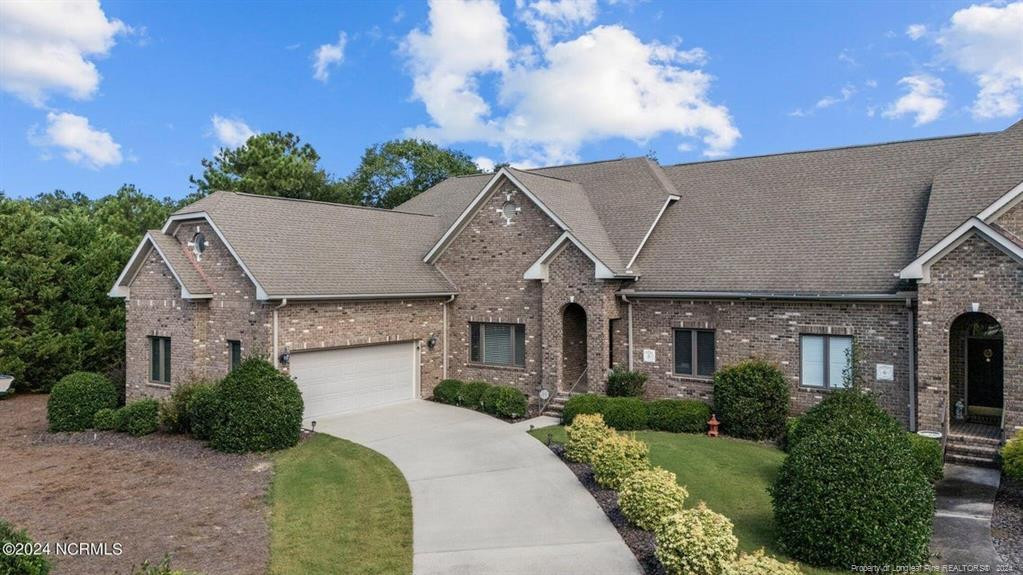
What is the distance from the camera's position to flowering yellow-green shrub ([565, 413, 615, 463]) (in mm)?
13625

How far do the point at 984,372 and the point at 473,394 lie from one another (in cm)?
1386

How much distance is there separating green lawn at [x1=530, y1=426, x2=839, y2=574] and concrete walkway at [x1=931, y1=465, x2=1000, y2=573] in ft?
7.84

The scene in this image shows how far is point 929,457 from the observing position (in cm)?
1280

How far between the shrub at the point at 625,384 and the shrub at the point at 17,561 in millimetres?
14333

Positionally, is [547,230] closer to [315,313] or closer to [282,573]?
[315,313]

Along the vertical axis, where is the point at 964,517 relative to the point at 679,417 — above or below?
below

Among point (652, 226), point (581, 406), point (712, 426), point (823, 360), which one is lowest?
point (712, 426)

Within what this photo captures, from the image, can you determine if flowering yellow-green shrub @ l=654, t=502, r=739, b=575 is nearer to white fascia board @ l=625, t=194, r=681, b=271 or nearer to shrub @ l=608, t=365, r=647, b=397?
shrub @ l=608, t=365, r=647, b=397

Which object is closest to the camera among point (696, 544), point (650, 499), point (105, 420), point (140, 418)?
point (696, 544)

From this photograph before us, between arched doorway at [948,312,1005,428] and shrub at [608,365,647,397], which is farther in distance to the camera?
shrub at [608,365,647,397]

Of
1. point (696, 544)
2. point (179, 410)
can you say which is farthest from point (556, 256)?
point (696, 544)

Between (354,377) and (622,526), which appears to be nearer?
(622,526)

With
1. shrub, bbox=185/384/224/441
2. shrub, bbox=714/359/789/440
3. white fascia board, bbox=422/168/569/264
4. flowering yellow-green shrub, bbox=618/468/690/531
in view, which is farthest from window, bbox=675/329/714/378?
shrub, bbox=185/384/224/441

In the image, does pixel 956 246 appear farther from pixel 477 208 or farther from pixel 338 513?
pixel 338 513
